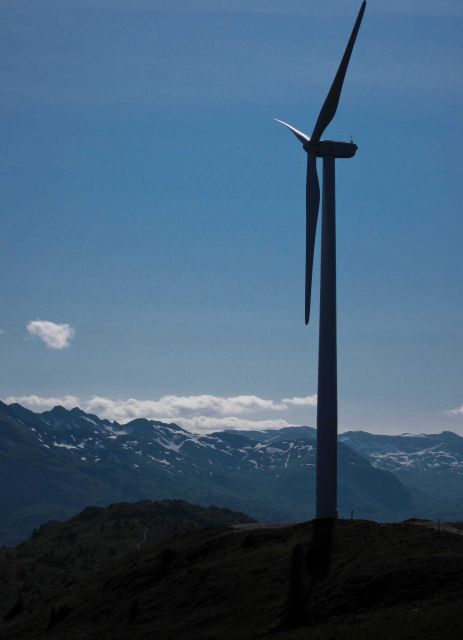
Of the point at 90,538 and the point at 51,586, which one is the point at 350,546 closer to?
the point at 51,586

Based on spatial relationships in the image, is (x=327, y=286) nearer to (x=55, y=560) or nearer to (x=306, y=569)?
(x=306, y=569)

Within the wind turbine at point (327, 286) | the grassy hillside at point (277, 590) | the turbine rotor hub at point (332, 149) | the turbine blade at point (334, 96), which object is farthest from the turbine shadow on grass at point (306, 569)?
the turbine blade at point (334, 96)

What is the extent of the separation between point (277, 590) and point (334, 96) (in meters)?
43.5

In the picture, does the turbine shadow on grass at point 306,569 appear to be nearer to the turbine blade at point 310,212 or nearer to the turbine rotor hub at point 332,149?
the turbine blade at point 310,212

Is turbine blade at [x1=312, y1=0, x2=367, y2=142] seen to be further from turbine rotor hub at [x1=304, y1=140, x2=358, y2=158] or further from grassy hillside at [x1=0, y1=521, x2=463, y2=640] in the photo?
grassy hillside at [x1=0, y1=521, x2=463, y2=640]

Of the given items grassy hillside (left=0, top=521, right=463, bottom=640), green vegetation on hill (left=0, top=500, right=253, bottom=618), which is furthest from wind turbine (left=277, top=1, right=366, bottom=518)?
green vegetation on hill (left=0, top=500, right=253, bottom=618)

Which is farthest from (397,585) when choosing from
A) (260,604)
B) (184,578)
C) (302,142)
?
(302,142)

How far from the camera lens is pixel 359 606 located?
58.9m

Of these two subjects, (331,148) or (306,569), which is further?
(331,148)

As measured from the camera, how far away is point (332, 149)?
8238 cm

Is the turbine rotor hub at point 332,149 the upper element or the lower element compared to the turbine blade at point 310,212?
upper

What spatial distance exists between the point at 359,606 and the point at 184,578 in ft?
79.3

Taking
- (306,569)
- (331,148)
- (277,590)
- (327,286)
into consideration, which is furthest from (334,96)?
(277,590)

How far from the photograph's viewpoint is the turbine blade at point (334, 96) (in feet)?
255
